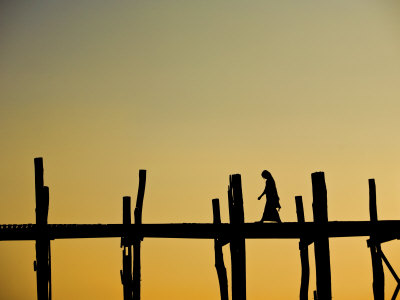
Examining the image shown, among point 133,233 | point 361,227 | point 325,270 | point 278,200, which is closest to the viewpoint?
point 325,270

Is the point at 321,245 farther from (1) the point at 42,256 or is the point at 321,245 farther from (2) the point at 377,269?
(1) the point at 42,256

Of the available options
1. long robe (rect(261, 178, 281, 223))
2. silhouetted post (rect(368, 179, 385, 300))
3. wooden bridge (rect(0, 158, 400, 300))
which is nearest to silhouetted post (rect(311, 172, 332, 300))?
wooden bridge (rect(0, 158, 400, 300))

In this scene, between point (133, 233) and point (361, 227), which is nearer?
point (361, 227)

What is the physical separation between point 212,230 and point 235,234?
653 millimetres

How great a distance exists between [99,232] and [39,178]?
65.4 inches

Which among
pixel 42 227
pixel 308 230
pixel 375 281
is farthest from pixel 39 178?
pixel 375 281

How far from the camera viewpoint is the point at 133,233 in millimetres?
21172

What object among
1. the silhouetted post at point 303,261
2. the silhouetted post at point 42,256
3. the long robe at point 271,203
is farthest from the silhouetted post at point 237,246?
the silhouetted post at point 42,256

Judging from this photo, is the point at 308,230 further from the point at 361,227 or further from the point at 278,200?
the point at 278,200

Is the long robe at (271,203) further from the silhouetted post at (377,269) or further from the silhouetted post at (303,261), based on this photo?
the silhouetted post at (377,269)

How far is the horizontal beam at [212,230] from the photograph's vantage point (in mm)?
19609

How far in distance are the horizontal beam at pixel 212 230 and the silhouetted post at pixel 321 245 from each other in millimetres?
137

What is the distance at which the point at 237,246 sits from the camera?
19672 millimetres

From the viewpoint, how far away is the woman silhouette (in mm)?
22513
